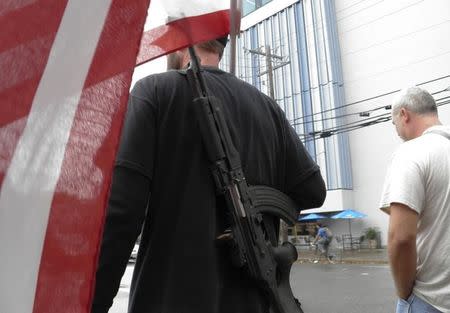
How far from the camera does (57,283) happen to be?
0.67 m

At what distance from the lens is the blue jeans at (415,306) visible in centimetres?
192

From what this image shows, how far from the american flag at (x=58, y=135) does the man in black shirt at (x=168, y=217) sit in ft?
1.61

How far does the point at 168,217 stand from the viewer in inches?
50.8

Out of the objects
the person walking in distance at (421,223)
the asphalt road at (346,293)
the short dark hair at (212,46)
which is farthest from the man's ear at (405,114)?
the asphalt road at (346,293)

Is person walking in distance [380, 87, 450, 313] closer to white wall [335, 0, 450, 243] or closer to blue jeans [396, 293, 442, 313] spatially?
blue jeans [396, 293, 442, 313]

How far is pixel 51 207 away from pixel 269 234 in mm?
838

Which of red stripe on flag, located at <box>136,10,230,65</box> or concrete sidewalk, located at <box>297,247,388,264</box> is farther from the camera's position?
concrete sidewalk, located at <box>297,247,388,264</box>

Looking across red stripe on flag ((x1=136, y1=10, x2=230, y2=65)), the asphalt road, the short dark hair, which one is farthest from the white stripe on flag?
the asphalt road

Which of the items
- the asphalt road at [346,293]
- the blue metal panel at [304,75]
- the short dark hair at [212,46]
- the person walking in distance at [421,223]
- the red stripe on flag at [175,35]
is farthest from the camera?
the blue metal panel at [304,75]

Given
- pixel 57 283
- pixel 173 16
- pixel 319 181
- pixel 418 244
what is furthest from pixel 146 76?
pixel 418 244

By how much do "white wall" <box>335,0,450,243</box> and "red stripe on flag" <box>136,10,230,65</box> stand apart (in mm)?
26332

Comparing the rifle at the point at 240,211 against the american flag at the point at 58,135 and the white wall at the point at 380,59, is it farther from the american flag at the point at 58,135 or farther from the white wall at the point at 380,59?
the white wall at the point at 380,59

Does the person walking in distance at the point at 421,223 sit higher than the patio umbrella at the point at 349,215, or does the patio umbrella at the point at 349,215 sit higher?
the patio umbrella at the point at 349,215

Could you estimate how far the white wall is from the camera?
26.1 meters
